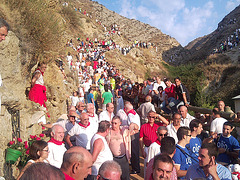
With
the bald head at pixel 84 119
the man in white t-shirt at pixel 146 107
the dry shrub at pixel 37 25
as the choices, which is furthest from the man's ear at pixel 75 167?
the dry shrub at pixel 37 25

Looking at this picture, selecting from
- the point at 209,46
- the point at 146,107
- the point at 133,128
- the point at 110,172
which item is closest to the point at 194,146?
the point at 133,128

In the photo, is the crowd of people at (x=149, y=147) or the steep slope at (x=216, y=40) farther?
the steep slope at (x=216, y=40)

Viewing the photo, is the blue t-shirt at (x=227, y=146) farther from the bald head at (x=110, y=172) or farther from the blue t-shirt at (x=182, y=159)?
the bald head at (x=110, y=172)

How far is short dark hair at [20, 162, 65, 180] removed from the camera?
1349mm

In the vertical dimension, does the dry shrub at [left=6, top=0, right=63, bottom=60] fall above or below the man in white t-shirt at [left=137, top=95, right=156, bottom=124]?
above

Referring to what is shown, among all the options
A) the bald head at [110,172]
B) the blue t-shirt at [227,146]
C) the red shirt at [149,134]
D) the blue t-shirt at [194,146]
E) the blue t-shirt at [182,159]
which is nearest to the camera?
the bald head at [110,172]

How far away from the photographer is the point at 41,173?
1.36 m

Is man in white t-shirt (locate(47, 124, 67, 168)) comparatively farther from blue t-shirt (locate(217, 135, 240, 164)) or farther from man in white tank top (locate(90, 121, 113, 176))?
blue t-shirt (locate(217, 135, 240, 164))

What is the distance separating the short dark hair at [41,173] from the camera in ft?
4.42

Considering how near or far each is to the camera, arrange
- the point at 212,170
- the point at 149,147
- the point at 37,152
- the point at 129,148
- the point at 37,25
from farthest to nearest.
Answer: the point at 37,25 → the point at 129,148 → the point at 149,147 → the point at 37,152 → the point at 212,170

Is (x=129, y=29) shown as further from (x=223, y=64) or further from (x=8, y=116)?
(x=8, y=116)

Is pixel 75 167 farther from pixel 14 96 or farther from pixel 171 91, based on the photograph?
pixel 171 91

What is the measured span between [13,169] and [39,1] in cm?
624

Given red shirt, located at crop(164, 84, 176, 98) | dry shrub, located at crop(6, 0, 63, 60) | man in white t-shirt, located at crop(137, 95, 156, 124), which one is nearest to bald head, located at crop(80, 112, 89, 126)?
man in white t-shirt, located at crop(137, 95, 156, 124)
